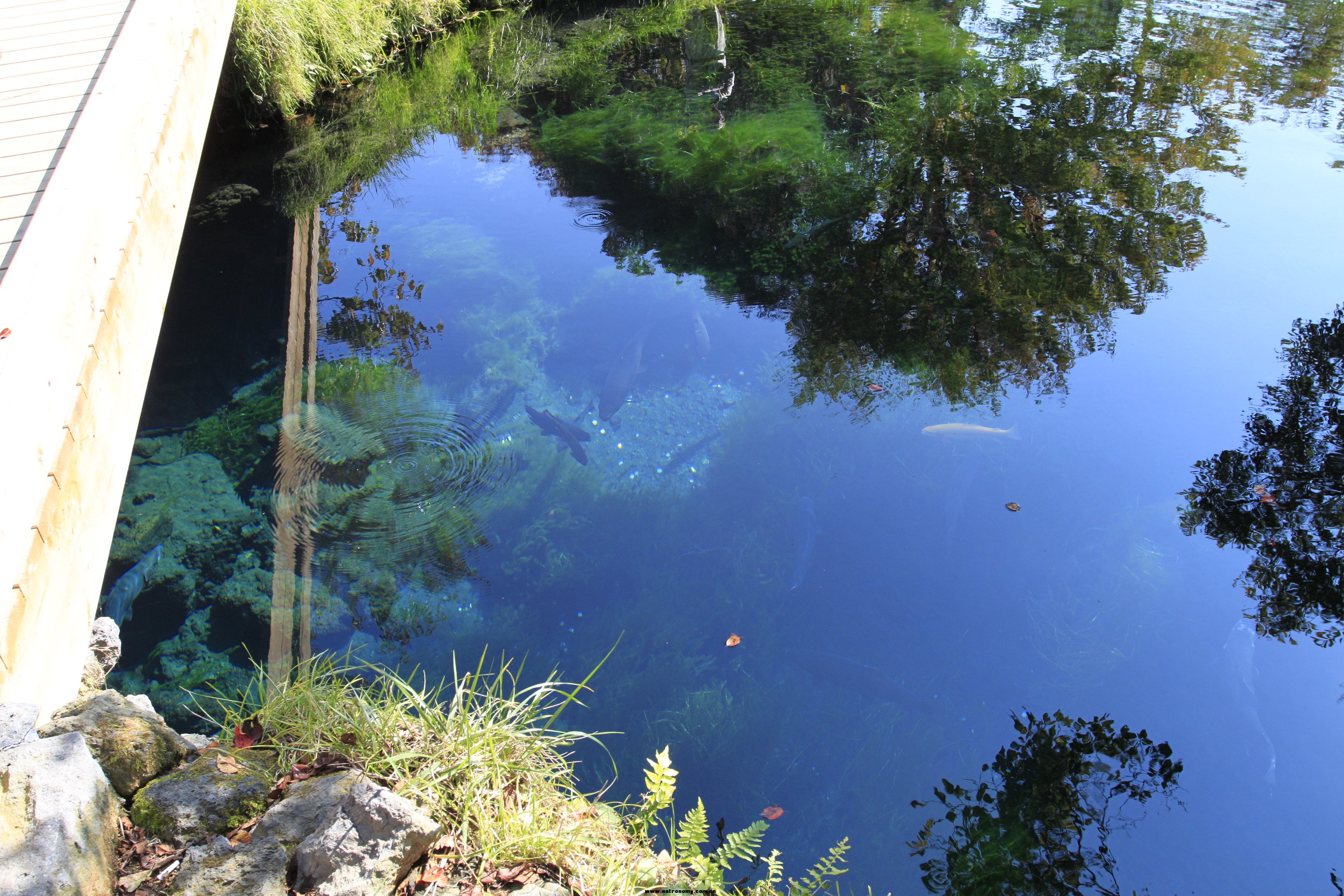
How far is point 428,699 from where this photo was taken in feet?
10.3

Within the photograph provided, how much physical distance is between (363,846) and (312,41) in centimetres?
983

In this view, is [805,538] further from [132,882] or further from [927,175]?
[927,175]

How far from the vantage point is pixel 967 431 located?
4.63m

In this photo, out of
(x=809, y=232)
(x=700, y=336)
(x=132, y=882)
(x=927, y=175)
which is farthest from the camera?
(x=927, y=175)

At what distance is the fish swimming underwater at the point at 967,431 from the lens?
182 inches

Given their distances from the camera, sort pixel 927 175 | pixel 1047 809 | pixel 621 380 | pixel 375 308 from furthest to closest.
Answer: pixel 927 175 < pixel 375 308 < pixel 621 380 < pixel 1047 809

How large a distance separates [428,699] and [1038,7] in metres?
14.1

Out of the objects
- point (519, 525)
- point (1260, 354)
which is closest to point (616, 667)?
point (519, 525)

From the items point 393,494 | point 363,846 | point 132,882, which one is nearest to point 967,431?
point 393,494

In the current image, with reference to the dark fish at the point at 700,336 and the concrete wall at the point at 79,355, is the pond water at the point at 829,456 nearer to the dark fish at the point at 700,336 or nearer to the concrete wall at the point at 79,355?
the dark fish at the point at 700,336

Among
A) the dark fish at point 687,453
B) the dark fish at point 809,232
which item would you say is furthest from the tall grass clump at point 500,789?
the dark fish at point 809,232

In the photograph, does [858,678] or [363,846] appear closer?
[363,846]

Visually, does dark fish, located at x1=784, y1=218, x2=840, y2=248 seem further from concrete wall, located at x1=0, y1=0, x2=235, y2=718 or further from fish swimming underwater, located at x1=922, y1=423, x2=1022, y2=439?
concrete wall, located at x1=0, y1=0, x2=235, y2=718

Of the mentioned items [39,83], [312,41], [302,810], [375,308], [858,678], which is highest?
[312,41]
